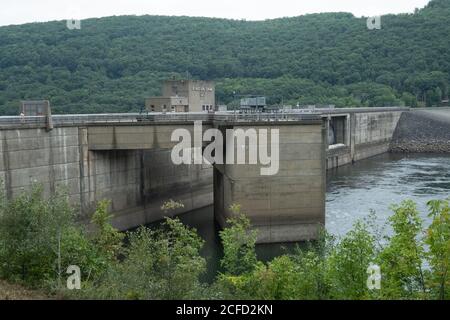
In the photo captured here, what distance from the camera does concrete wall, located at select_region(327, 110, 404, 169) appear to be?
8300 centimetres

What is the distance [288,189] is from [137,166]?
13041 millimetres

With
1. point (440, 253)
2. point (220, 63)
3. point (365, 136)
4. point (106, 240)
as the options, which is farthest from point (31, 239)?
point (220, 63)

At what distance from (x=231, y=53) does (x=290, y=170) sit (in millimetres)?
150245

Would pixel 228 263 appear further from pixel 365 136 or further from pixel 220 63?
pixel 220 63

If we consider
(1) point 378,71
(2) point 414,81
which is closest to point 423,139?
(2) point 414,81

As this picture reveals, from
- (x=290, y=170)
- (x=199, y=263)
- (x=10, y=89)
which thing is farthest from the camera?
(x=10, y=89)

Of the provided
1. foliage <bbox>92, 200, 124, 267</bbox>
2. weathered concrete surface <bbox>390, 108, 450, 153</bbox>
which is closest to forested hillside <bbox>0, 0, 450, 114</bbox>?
weathered concrete surface <bbox>390, 108, 450, 153</bbox>

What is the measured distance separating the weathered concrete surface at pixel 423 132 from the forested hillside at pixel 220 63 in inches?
1077

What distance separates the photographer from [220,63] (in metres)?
168

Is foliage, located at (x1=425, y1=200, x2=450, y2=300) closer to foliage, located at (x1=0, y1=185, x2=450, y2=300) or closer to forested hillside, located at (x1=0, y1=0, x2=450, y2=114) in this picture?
foliage, located at (x1=0, y1=185, x2=450, y2=300)

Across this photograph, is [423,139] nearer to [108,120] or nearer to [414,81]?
[414,81]

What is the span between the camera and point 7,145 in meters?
32.9

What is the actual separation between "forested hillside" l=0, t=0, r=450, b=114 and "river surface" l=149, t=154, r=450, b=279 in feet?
163

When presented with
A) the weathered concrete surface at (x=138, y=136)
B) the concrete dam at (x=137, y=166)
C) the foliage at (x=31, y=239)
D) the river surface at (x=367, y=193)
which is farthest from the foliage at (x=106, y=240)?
the weathered concrete surface at (x=138, y=136)
